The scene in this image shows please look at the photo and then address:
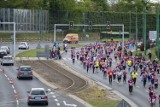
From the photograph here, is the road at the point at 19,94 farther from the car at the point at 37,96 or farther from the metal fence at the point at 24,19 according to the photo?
the metal fence at the point at 24,19

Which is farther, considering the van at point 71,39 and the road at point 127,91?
the van at point 71,39

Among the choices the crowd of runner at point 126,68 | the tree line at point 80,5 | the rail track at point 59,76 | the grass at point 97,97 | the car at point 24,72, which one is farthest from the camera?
the tree line at point 80,5

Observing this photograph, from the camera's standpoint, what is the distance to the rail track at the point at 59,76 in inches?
1972

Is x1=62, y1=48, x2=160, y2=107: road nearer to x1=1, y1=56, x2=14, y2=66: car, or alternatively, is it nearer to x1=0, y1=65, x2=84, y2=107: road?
x1=0, y1=65, x2=84, y2=107: road

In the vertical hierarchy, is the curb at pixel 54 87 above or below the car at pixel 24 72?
below

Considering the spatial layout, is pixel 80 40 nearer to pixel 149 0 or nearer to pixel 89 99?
pixel 149 0

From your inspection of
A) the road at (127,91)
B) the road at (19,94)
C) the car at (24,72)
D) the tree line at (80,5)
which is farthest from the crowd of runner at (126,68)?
the tree line at (80,5)

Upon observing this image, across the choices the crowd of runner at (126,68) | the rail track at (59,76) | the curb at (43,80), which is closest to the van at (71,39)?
the crowd of runner at (126,68)

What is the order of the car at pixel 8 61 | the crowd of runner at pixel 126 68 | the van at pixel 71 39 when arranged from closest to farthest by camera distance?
the crowd of runner at pixel 126 68, the car at pixel 8 61, the van at pixel 71 39

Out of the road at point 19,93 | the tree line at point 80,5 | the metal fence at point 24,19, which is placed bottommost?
the road at point 19,93

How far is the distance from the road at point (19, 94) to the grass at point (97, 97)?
108cm

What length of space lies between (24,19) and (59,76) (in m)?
66.9

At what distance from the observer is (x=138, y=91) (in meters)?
46.2

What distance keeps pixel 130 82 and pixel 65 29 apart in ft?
306
